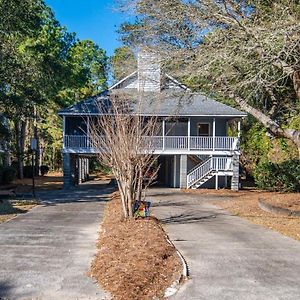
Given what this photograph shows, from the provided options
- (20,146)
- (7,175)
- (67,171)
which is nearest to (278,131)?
(67,171)

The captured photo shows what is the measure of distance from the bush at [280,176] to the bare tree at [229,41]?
6.15 metres

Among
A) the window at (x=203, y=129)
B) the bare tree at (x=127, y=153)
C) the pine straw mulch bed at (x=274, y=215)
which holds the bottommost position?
the pine straw mulch bed at (x=274, y=215)

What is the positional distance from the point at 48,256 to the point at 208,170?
64.8 ft

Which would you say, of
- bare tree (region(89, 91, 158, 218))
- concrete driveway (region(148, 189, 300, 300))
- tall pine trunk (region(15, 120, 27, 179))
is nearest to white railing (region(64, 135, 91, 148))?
tall pine trunk (region(15, 120, 27, 179))

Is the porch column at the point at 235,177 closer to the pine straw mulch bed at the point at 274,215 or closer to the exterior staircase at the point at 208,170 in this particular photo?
the exterior staircase at the point at 208,170

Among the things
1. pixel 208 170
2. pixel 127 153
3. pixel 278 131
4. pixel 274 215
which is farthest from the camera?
pixel 208 170

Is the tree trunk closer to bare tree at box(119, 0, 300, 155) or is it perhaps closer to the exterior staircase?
bare tree at box(119, 0, 300, 155)

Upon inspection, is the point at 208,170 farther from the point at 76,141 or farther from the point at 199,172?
the point at 76,141

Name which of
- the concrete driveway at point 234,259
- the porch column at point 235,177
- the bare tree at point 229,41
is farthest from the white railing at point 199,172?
the concrete driveway at point 234,259

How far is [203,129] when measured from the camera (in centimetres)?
2956

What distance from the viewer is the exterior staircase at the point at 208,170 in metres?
26.5

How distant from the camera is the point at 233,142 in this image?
1069 inches

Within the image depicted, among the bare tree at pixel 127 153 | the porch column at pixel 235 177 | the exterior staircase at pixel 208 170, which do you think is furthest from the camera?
the porch column at pixel 235 177

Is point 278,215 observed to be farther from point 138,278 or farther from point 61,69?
point 61,69
